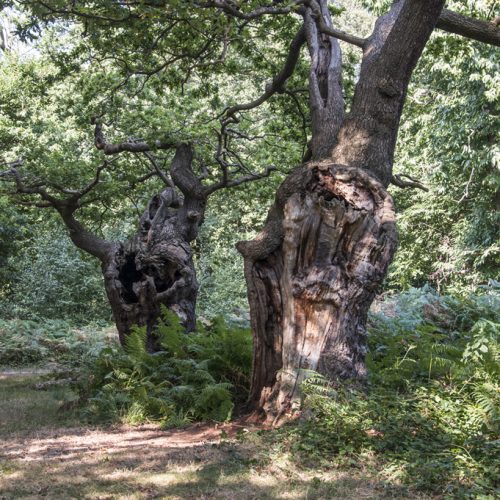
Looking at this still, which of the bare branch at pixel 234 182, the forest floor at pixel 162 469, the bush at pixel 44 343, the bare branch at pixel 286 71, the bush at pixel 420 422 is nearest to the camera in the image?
the forest floor at pixel 162 469

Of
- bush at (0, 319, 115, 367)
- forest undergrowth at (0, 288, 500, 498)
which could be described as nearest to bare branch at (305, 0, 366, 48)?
forest undergrowth at (0, 288, 500, 498)

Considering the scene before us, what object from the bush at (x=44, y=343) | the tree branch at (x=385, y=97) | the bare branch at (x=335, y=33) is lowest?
the bush at (x=44, y=343)

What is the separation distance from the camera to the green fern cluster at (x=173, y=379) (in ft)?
23.2

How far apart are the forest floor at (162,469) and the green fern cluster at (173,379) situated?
322mm

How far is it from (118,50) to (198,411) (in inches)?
276

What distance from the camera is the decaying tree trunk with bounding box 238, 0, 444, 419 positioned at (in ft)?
20.7

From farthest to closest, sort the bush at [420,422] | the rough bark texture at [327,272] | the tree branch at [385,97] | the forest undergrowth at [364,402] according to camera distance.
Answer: the tree branch at [385,97], the rough bark texture at [327,272], the forest undergrowth at [364,402], the bush at [420,422]

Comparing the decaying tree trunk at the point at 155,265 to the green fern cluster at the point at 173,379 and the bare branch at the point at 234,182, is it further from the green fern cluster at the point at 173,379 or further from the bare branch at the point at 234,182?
the green fern cluster at the point at 173,379

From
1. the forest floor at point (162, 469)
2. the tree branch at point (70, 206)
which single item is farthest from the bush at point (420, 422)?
the tree branch at point (70, 206)

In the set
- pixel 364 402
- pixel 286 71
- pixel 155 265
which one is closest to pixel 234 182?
pixel 286 71

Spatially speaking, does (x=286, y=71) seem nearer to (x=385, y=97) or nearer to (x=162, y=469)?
(x=385, y=97)

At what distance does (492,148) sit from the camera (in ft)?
67.0

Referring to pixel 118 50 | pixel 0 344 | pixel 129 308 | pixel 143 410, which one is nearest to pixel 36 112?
pixel 0 344

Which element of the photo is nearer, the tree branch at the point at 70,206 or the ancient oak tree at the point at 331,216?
the ancient oak tree at the point at 331,216
